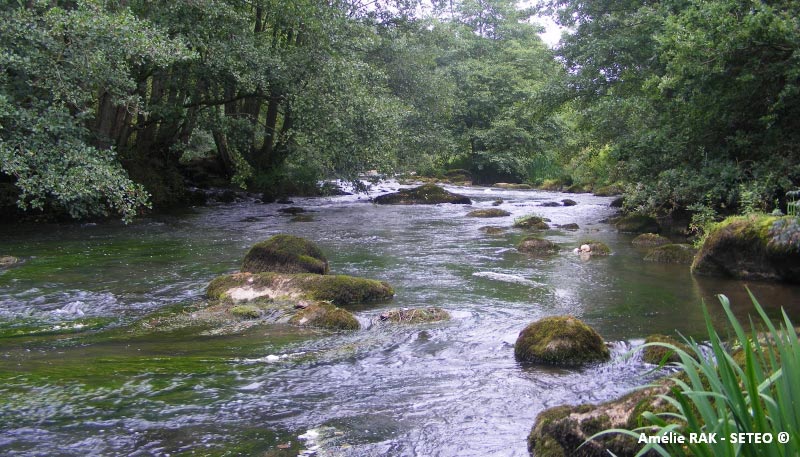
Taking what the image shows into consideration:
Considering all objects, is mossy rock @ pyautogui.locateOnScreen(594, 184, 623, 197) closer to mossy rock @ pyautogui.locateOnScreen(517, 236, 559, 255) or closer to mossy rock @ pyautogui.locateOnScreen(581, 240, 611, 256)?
mossy rock @ pyautogui.locateOnScreen(581, 240, 611, 256)

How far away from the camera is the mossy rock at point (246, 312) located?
7785 mm

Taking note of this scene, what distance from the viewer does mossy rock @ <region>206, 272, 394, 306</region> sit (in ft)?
28.3

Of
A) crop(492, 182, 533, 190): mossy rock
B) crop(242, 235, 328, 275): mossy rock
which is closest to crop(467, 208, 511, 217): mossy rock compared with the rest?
crop(242, 235, 328, 275): mossy rock

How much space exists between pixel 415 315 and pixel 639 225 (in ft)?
34.5

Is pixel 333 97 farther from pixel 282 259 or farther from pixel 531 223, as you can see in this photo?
pixel 282 259

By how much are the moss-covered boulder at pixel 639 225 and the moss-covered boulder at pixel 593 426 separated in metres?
13.1

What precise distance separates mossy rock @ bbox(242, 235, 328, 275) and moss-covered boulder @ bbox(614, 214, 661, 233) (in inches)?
371

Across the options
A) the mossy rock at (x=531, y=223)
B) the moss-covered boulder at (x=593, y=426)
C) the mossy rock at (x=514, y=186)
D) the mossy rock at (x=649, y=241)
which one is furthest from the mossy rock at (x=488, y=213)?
the moss-covered boulder at (x=593, y=426)

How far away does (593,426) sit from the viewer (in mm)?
3877

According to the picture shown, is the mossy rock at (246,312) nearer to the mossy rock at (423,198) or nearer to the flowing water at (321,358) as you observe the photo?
the flowing water at (321,358)

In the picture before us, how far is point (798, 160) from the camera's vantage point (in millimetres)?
12102

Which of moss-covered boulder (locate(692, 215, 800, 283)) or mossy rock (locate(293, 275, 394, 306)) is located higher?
moss-covered boulder (locate(692, 215, 800, 283))

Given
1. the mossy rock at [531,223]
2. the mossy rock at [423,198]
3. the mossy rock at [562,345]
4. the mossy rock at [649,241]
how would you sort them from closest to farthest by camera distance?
the mossy rock at [562,345], the mossy rock at [649,241], the mossy rock at [531,223], the mossy rock at [423,198]

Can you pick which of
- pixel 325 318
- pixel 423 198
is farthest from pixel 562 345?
pixel 423 198
